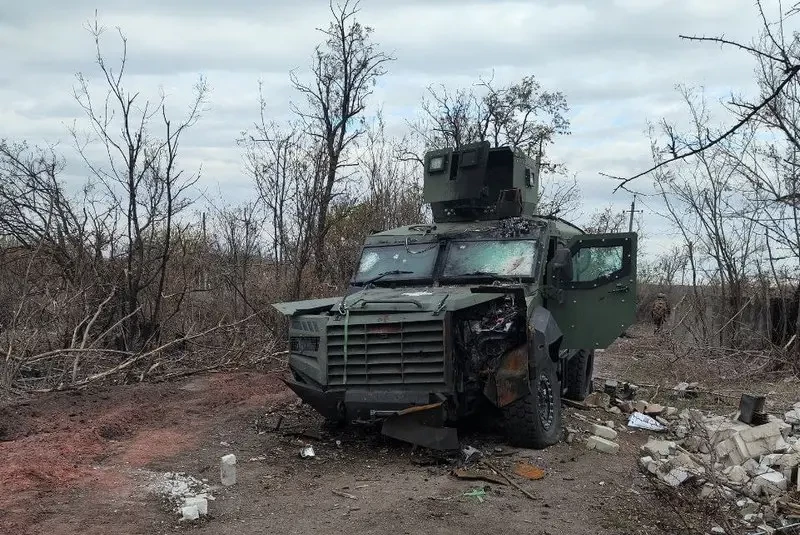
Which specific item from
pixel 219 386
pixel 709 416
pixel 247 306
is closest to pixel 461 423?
pixel 709 416

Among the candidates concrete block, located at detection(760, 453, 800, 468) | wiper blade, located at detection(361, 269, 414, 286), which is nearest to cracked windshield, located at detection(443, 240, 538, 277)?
wiper blade, located at detection(361, 269, 414, 286)

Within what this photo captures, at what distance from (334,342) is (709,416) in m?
4.68

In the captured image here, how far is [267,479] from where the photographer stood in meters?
5.98

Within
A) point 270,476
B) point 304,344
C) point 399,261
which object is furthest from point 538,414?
point 270,476

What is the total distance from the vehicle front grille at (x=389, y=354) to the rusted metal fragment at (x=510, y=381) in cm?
48

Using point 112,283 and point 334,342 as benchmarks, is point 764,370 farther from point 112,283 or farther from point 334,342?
point 112,283

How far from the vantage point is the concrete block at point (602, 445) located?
23.3 ft

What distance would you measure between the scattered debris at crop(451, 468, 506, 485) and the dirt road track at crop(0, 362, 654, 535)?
0.07 metres

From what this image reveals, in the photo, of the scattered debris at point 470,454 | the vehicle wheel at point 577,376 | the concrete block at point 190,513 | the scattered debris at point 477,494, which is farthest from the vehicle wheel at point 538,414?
the concrete block at point 190,513

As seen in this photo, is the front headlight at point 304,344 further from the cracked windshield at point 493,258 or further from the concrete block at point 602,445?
the concrete block at point 602,445

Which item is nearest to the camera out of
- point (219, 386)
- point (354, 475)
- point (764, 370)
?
point (354, 475)

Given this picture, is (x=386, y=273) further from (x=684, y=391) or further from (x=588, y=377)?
(x=684, y=391)

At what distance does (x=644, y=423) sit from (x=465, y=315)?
3109 mm

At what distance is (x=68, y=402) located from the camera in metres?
8.24
